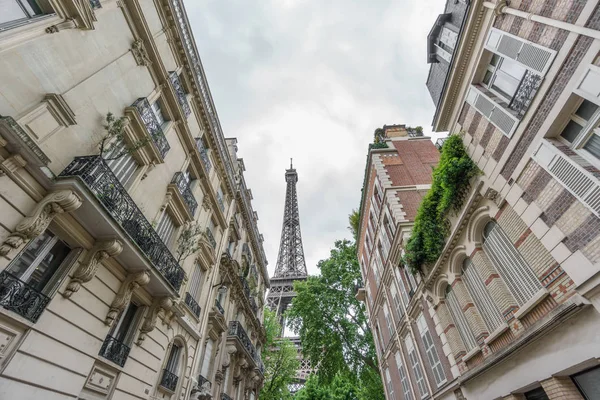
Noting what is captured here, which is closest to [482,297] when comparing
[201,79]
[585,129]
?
[585,129]

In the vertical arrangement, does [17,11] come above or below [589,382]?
above


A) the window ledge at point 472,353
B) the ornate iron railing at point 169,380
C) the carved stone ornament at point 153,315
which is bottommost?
the ornate iron railing at point 169,380

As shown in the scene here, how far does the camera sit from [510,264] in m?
7.96

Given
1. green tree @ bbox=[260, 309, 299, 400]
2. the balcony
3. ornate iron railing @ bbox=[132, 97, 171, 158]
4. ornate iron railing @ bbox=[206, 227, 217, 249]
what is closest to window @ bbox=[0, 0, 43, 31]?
ornate iron railing @ bbox=[132, 97, 171, 158]

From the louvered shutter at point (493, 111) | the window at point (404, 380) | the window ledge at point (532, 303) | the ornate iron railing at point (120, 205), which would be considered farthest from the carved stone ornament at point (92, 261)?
the window at point (404, 380)

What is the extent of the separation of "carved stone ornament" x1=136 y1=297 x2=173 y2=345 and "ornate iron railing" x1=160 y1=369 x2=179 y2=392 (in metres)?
2.10

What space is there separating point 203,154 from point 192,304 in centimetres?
737

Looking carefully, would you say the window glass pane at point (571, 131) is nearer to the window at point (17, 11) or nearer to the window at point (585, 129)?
the window at point (585, 129)

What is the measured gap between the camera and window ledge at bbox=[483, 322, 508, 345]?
7.90m

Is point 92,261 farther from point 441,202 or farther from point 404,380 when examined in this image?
point 404,380

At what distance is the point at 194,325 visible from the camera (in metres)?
12.1

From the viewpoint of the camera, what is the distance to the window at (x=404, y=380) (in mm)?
15826

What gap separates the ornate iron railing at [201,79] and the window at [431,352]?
44.7ft

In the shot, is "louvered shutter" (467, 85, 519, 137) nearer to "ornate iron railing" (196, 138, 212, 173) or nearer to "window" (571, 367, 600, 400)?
"window" (571, 367, 600, 400)
